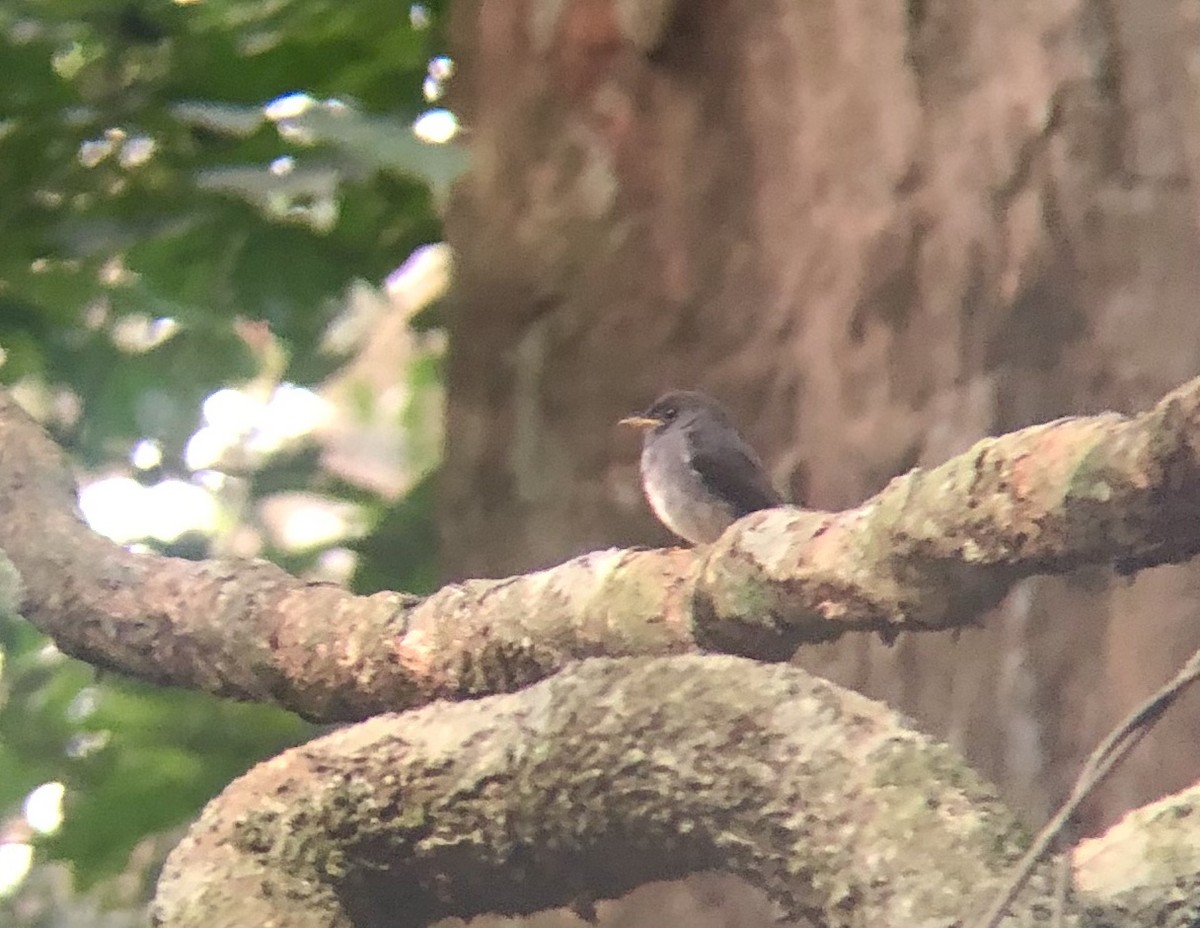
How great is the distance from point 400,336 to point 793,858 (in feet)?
3.44

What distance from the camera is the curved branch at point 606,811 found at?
0.59 metres

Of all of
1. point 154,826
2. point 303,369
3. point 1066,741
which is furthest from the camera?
point 303,369

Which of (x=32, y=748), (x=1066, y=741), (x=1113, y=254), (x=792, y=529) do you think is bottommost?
(x=32, y=748)

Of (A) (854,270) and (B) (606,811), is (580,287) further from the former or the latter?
(B) (606,811)

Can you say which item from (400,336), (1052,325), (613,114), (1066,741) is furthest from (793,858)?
(400,336)

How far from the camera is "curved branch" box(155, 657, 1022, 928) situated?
1.94 ft

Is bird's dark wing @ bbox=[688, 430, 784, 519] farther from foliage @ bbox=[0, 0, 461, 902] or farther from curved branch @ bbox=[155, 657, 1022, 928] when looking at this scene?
curved branch @ bbox=[155, 657, 1022, 928]

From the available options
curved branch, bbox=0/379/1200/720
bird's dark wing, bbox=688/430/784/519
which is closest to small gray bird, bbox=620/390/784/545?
bird's dark wing, bbox=688/430/784/519

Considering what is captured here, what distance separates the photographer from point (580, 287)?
1.22 m

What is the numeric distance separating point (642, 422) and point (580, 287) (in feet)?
0.40

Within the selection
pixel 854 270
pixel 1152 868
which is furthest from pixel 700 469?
pixel 1152 868

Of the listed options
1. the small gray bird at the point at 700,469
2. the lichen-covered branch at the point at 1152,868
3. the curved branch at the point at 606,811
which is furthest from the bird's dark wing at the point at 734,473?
the lichen-covered branch at the point at 1152,868

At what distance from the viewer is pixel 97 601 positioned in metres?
0.95

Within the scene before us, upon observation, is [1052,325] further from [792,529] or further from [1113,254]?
[792,529]
